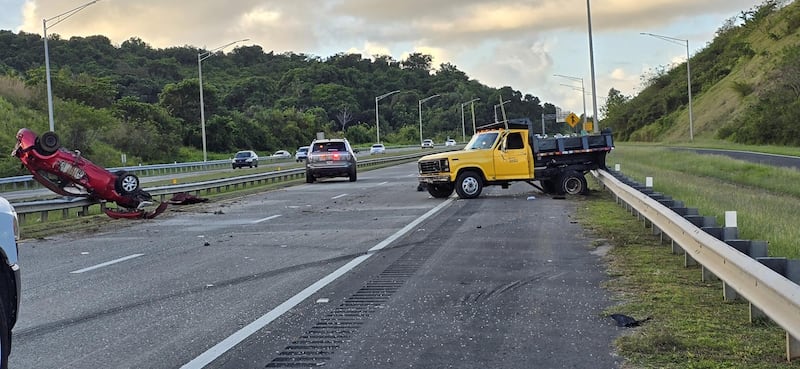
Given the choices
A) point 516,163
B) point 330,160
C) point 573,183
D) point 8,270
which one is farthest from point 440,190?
point 8,270

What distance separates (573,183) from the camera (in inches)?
903

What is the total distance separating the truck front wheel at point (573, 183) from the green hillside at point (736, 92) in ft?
130

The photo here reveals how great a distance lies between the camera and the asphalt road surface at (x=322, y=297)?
6629 mm

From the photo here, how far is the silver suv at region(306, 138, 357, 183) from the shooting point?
A: 1337 inches

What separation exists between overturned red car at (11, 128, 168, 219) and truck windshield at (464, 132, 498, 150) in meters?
8.70

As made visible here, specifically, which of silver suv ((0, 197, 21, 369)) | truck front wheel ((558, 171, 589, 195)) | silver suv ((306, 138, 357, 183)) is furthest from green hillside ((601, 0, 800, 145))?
silver suv ((0, 197, 21, 369))

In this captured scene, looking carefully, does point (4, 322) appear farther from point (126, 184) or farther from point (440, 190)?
point (440, 190)

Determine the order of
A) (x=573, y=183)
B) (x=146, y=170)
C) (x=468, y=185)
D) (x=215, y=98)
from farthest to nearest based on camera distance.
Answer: (x=215, y=98), (x=146, y=170), (x=573, y=183), (x=468, y=185)

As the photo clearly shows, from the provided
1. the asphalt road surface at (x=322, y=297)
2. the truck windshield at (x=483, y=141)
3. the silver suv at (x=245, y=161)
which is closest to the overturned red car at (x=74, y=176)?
the asphalt road surface at (x=322, y=297)

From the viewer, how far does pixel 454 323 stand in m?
7.59

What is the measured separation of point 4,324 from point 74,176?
15319 mm

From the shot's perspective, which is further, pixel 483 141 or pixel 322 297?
pixel 483 141

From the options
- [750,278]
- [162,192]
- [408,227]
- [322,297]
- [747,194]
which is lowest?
[747,194]

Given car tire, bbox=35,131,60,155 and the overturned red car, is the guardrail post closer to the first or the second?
the overturned red car
